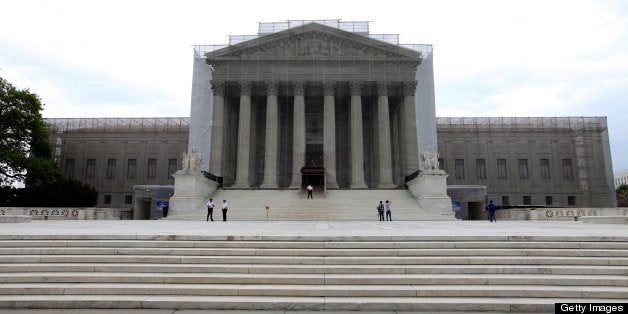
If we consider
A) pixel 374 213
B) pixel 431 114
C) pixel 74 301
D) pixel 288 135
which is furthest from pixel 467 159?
pixel 74 301

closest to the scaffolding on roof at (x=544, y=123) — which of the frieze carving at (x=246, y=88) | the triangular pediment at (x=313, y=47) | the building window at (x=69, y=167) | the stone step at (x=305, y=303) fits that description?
the triangular pediment at (x=313, y=47)

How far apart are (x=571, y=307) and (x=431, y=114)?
43849 millimetres

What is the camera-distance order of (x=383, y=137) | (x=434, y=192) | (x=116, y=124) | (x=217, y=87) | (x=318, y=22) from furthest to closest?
(x=116, y=124) → (x=318, y=22) → (x=217, y=87) → (x=383, y=137) → (x=434, y=192)

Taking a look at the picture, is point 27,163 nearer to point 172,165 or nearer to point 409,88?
point 172,165

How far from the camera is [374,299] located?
8336 millimetres

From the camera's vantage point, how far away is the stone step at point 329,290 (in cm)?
848

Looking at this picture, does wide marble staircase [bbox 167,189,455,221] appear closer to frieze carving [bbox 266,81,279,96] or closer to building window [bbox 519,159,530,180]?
frieze carving [bbox 266,81,279,96]

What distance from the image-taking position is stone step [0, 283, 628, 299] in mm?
8477

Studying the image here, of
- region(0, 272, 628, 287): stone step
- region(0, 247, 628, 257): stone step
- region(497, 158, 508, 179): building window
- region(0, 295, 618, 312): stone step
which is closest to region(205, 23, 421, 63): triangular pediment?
region(497, 158, 508, 179): building window

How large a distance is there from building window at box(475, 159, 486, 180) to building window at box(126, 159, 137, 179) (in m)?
46.7

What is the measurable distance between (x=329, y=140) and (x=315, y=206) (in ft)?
42.2

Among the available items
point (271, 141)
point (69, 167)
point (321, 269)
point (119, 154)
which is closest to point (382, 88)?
point (271, 141)

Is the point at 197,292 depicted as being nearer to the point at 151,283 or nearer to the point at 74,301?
the point at 151,283

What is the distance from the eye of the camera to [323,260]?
10.2 meters
